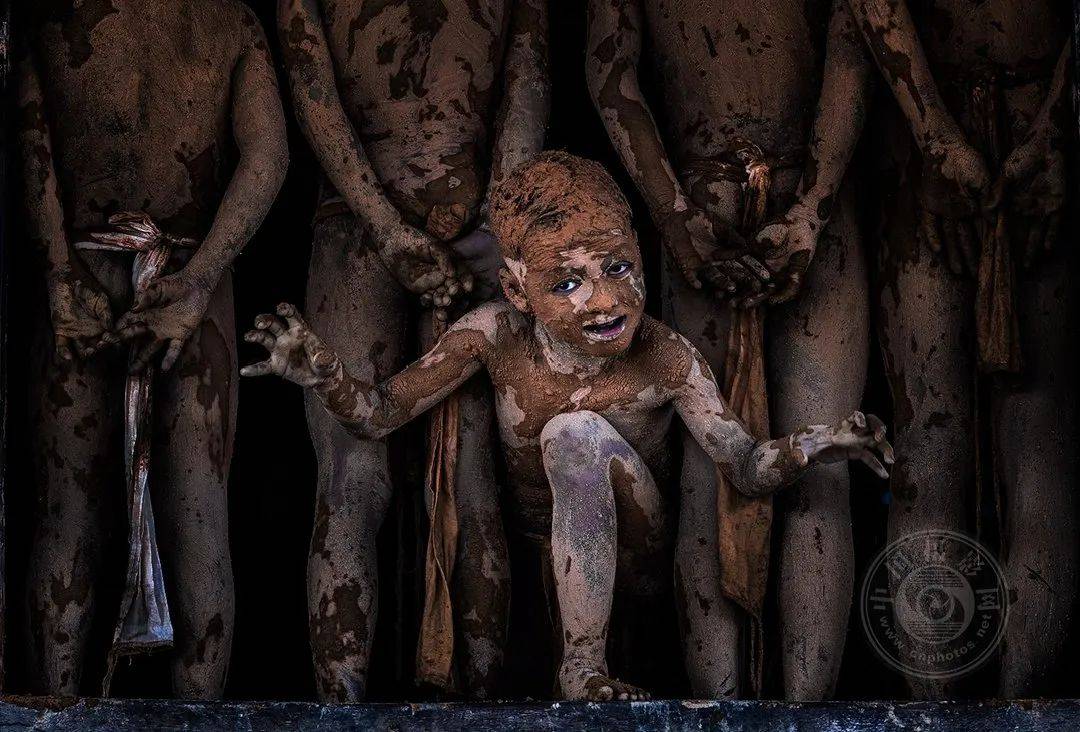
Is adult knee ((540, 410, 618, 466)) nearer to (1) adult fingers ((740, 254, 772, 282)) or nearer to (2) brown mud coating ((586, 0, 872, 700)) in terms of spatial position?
(2) brown mud coating ((586, 0, 872, 700))

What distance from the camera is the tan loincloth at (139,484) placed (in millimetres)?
5480

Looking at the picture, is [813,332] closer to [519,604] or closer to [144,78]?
[519,604]

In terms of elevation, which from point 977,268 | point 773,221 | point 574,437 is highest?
point 773,221

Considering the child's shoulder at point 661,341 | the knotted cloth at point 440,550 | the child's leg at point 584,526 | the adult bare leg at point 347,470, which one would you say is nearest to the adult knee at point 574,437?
the child's leg at point 584,526

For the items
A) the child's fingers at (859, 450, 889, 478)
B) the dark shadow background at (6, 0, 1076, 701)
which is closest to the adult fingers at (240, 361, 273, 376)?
the dark shadow background at (6, 0, 1076, 701)

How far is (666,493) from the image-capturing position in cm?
582

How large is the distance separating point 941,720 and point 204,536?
2.17 m

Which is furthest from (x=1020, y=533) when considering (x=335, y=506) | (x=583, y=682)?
(x=335, y=506)

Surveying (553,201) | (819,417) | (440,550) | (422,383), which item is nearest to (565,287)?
(553,201)

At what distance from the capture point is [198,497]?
5.79 metres

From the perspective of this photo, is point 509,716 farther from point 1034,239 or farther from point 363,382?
point 1034,239

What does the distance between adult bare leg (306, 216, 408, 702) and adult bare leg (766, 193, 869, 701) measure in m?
1.19

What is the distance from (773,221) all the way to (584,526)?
120 centimetres

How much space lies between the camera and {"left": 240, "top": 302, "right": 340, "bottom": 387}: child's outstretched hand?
5.08 meters
